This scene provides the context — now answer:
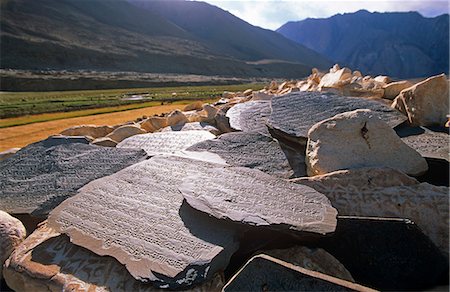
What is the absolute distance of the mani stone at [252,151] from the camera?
2.79 meters

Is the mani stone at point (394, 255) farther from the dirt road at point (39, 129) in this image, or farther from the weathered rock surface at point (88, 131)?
the dirt road at point (39, 129)

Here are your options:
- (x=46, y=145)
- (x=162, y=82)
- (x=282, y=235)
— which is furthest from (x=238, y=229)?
(x=162, y=82)

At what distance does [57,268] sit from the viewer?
1901mm

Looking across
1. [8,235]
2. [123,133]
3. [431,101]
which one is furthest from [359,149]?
[123,133]

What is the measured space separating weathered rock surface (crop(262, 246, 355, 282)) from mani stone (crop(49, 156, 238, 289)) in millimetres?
280

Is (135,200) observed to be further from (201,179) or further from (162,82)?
(162,82)

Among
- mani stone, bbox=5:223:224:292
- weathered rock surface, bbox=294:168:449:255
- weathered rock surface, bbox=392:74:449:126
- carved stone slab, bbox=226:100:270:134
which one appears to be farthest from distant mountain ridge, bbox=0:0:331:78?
weathered rock surface, bbox=294:168:449:255

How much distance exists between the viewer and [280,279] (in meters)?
1.50

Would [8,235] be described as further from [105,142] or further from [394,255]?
[394,255]

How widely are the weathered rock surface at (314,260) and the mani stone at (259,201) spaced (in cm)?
17

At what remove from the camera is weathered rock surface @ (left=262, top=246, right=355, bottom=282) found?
70.8 inches

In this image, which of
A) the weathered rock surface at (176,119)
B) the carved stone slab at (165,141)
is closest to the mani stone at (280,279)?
the carved stone slab at (165,141)

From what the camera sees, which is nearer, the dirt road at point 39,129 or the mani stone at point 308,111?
the mani stone at point 308,111

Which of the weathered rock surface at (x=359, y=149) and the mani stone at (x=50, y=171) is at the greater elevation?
the weathered rock surface at (x=359, y=149)
